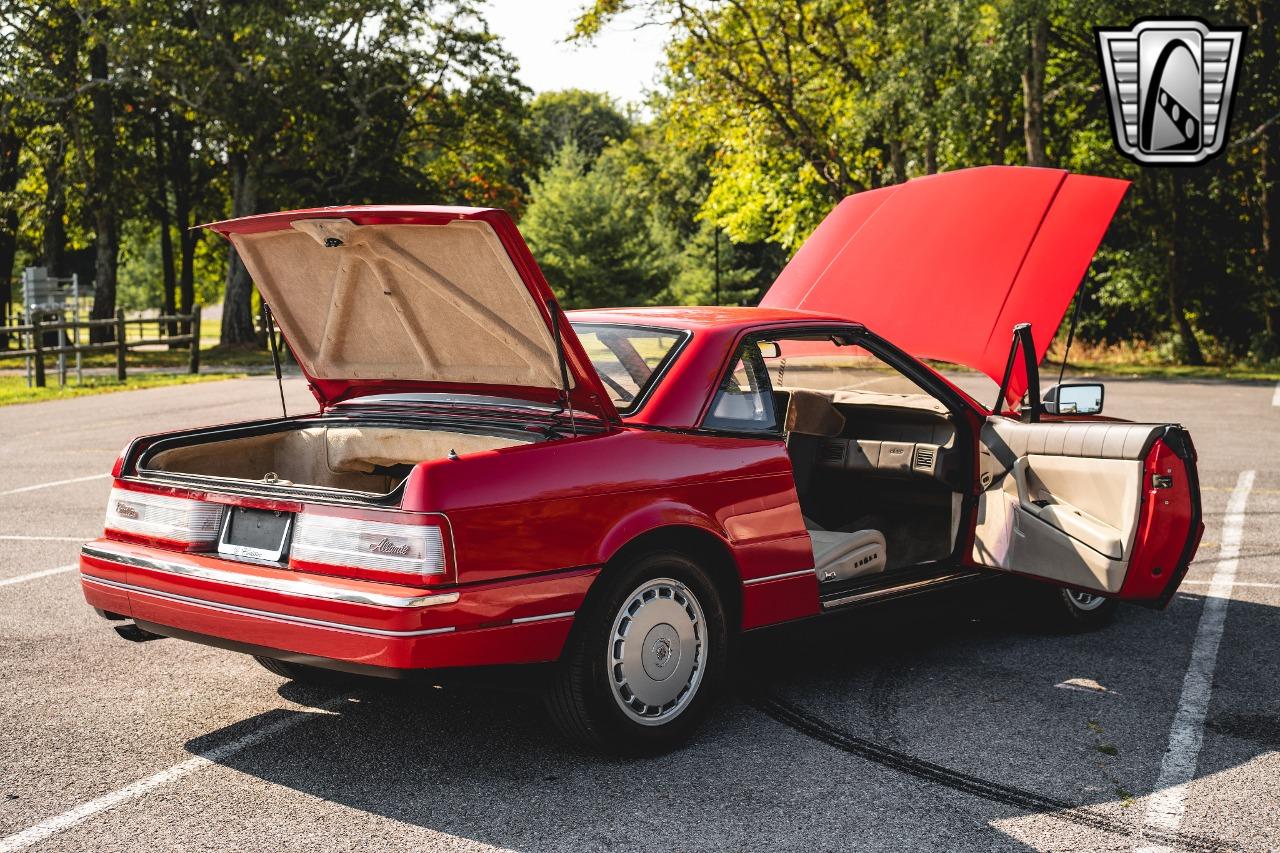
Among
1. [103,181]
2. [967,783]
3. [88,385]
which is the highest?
[103,181]

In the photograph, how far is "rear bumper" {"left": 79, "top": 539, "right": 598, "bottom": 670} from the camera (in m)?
3.85

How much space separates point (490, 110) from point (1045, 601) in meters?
33.4

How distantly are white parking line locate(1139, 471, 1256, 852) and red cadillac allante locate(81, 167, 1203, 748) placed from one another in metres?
0.46

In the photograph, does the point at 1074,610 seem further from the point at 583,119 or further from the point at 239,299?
the point at 583,119

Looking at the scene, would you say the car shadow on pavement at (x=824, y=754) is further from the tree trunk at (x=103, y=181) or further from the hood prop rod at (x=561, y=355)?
the tree trunk at (x=103, y=181)

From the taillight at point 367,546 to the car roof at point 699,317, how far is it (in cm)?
143

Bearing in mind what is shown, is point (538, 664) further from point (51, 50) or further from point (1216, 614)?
point (51, 50)

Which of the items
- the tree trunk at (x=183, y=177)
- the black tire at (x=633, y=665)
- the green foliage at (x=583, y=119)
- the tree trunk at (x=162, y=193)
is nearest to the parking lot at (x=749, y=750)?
the black tire at (x=633, y=665)

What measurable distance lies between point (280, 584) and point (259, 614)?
123 millimetres

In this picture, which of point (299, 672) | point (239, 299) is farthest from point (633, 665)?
point (239, 299)

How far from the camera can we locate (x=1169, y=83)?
23547mm

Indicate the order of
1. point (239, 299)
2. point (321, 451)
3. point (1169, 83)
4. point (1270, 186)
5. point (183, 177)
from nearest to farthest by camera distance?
point (321, 451), point (1169, 83), point (1270, 186), point (239, 299), point (183, 177)

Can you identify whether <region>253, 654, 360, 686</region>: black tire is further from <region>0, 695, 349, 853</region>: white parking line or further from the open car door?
the open car door

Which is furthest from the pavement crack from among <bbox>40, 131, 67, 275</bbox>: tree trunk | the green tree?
the green tree
